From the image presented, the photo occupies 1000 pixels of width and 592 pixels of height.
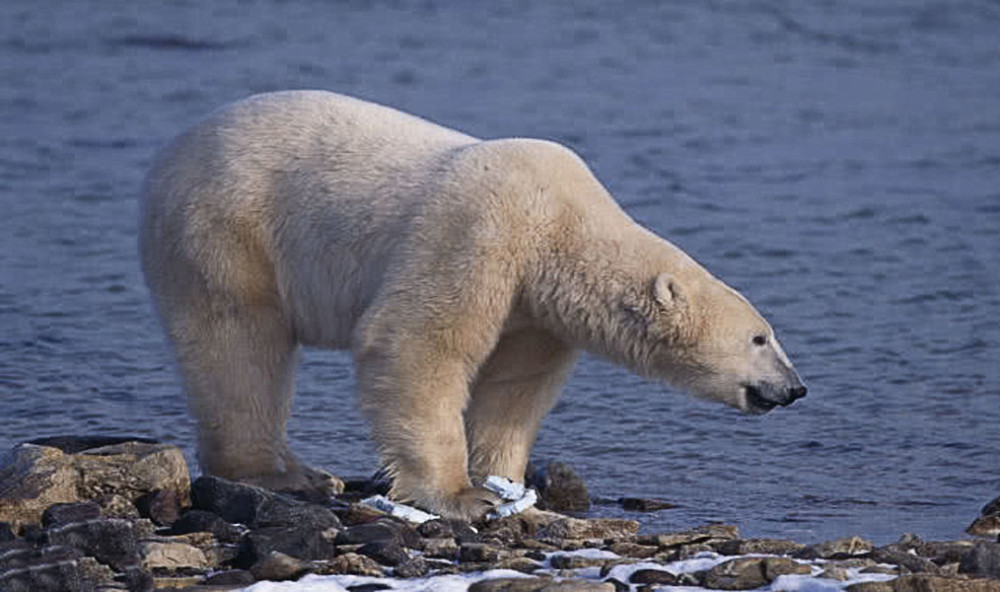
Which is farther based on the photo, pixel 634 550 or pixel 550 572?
pixel 634 550

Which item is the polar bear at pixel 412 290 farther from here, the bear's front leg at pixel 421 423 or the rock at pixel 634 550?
the rock at pixel 634 550

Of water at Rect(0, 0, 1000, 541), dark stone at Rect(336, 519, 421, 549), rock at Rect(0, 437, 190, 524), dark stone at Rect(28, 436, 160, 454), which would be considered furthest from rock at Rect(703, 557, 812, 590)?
dark stone at Rect(28, 436, 160, 454)

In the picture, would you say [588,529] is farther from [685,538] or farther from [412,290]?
[412,290]

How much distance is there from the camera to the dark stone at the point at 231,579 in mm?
6352

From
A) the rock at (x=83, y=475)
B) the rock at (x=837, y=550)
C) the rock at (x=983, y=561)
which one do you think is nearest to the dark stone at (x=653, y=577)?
the rock at (x=837, y=550)

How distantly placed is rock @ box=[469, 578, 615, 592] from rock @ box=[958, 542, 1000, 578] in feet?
4.20

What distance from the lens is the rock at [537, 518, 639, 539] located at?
7414 mm

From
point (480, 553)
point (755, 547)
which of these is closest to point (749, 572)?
point (755, 547)

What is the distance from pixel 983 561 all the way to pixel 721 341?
4.91 ft

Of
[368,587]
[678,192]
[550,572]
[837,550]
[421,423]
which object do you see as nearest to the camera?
[368,587]

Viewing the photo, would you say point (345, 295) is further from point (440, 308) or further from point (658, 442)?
point (658, 442)

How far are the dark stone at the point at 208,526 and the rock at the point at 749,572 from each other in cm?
175

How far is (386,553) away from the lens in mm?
6613

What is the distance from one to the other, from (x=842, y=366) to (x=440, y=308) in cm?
419
